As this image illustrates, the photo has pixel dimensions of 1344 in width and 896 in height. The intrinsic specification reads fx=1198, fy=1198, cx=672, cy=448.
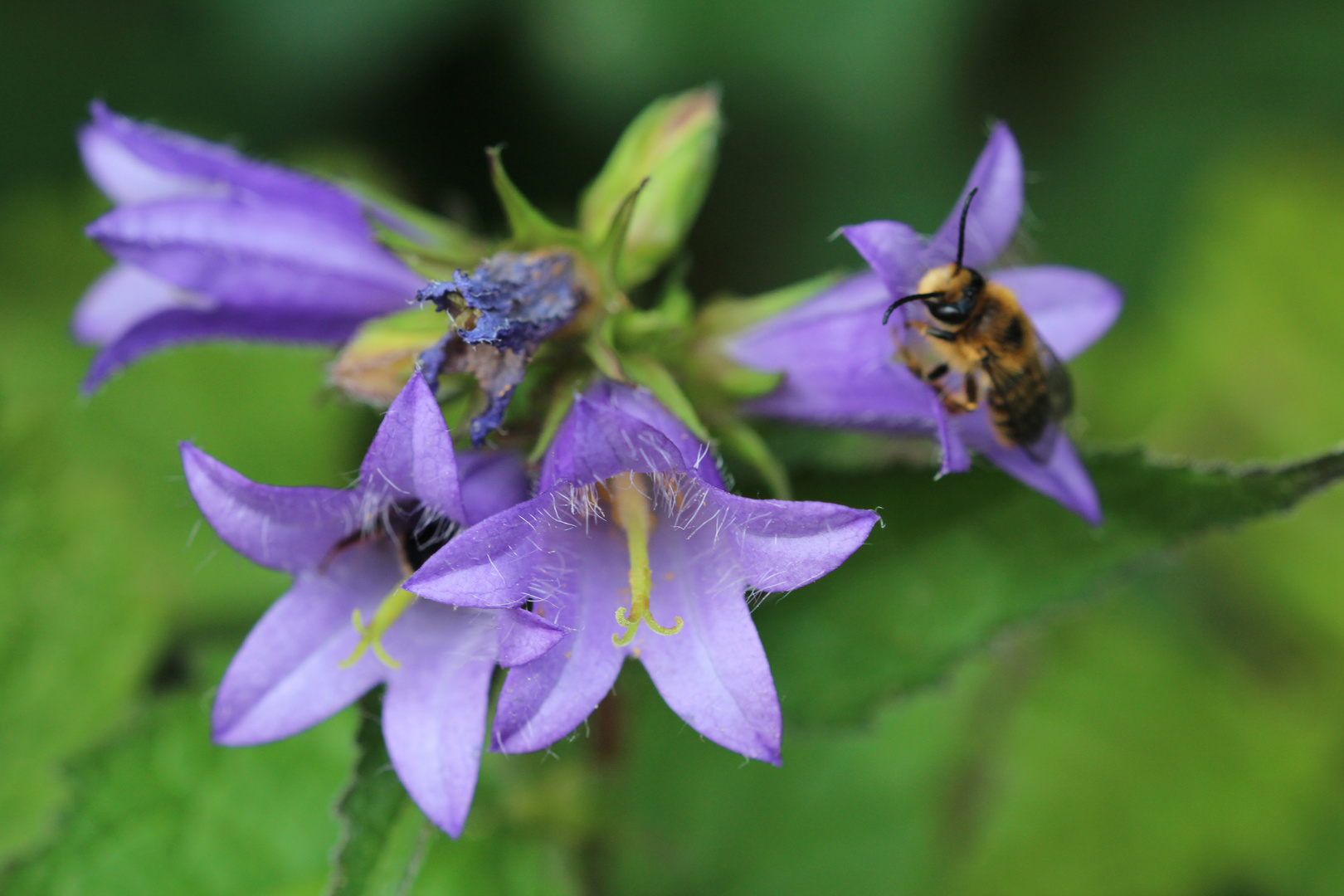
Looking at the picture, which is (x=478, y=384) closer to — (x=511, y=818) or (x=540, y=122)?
(x=511, y=818)

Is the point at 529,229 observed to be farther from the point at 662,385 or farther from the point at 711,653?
the point at 711,653

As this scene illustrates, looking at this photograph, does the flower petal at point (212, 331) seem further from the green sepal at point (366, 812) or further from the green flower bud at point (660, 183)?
the green sepal at point (366, 812)

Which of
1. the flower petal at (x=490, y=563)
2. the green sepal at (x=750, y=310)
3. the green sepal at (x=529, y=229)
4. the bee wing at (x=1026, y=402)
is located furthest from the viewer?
the green sepal at (x=750, y=310)

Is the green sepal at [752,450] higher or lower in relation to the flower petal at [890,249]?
lower

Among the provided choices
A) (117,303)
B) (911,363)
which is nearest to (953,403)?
(911,363)

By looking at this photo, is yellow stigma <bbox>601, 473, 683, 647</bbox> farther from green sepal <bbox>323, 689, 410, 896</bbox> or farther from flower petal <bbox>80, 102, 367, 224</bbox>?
flower petal <bbox>80, 102, 367, 224</bbox>

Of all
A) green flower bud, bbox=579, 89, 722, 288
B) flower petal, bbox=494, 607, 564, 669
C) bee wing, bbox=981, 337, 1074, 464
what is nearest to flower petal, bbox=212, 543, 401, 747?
flower petal, bbox=494, 607, 564, 669

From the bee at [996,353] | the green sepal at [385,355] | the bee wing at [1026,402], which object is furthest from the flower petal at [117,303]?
the bee wing at [1026,402]
